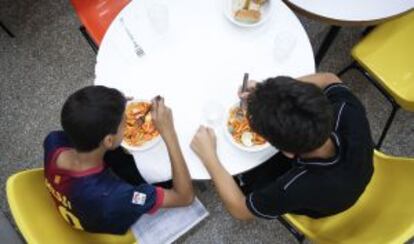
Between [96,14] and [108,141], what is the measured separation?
875mm

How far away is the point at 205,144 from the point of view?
138 centimetres

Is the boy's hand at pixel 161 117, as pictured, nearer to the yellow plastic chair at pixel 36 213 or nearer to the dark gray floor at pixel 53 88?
the yellow plastic chair at pixel 36 213

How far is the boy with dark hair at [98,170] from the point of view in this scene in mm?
1270

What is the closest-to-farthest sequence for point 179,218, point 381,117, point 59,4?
point 179,218 → point 381,117 → point 59,4

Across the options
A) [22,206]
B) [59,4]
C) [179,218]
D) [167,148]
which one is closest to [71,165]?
[22,206]

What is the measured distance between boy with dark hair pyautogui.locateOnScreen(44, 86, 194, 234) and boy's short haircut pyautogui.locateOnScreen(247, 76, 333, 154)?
0.34m

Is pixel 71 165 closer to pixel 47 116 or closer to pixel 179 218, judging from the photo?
pixel 179 218

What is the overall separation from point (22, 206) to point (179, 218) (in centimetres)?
57

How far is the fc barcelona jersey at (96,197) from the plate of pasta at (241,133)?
0.31 meters

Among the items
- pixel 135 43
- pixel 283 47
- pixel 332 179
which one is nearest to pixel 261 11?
pixel 283 47

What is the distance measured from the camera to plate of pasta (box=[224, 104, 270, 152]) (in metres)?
1.39

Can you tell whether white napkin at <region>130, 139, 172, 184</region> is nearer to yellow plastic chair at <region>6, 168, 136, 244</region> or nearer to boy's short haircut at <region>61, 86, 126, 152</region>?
boy's short haircut at <region>61, 86, 126, 152</region>

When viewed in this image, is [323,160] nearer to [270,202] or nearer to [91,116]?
[270,202]

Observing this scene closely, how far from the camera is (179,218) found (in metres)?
1.60
